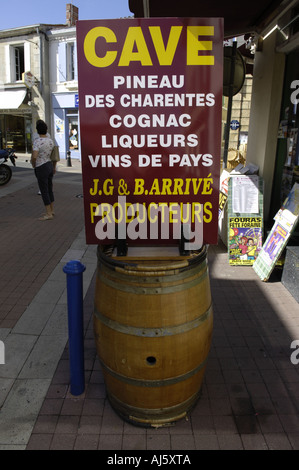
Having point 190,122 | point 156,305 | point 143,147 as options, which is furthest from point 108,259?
point 190,122

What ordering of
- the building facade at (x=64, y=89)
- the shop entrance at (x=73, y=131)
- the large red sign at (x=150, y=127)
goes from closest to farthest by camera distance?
the large red sign at (x=150, y=127) → the building facade at (x=64, y=89) → the shop entrance at (x=73, y=131)

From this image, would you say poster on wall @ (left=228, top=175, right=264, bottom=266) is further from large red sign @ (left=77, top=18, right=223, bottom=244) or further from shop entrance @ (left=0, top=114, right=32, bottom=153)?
shop entrance @ (left=0, top=114, right=32, bottom=153)

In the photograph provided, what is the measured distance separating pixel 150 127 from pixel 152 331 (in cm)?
129

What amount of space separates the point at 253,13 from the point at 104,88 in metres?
4.22

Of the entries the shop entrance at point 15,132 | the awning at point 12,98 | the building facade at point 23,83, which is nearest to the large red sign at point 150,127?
the building facade at point 23,83

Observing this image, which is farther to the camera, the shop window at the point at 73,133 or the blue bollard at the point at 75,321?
the shop window at the point at 73,133

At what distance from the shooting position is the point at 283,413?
2.71m

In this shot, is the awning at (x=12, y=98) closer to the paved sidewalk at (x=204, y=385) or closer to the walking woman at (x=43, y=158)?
the walking woman at (x=43, y=158)

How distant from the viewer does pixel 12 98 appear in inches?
911

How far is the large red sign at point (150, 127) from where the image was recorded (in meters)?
2.19

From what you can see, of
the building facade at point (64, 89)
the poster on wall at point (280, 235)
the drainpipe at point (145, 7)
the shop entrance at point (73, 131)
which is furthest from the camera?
the shop entrance at point (73, 131)

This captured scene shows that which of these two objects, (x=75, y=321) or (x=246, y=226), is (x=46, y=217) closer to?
(x=246, y=226)

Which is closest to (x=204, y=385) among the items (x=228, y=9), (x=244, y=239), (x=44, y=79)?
(x=244, y=239)

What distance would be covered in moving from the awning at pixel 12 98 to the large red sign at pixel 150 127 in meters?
22.9
